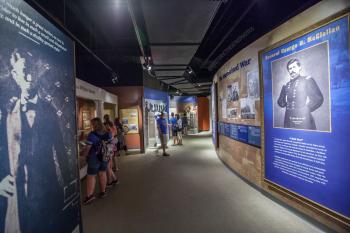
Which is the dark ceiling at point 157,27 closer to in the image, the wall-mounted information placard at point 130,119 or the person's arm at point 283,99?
the person's arm at point 283,99

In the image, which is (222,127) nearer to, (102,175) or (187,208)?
(187,208)

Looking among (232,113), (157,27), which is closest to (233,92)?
(232,113)

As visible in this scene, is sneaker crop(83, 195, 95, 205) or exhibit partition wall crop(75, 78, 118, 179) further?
exhibit partition wall crop(75, 78, 118, 179)

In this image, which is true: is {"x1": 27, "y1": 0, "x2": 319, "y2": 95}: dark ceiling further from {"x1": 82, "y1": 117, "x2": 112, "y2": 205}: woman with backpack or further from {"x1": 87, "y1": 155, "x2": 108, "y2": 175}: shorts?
{"x1": 87, "y1": 155, "x2": 108, "y2": 175}: shorts

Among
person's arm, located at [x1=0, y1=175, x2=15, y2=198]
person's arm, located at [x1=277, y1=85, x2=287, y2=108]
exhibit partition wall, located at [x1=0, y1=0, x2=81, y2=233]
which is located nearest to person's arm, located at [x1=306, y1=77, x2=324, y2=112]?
person's arm, located at [x1=277, y1=85, x2=287, y2=108]

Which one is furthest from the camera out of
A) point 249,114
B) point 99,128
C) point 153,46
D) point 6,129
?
point 153,46

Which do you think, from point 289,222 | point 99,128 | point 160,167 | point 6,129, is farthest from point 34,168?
point 160,167

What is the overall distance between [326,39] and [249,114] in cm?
230

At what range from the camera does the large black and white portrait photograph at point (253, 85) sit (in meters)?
4.42

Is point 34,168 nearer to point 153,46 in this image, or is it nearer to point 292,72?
point 292,72

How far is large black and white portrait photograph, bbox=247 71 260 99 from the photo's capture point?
4422mm

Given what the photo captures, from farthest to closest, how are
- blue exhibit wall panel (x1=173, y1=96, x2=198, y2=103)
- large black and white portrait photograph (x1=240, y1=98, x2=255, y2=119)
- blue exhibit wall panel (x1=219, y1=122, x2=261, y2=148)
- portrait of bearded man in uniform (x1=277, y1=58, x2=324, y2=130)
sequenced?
blue exhibit wall panel (x1=173, y1=96, x2=198, y2=103) < large black and white portrait photograph (x1=240, y1=98, x2=255, y2=119) < blue exhibit wall panel (x1=219, y1=122, x2=261, y2=148) < portrait of bearded man in uniform (x1=277, y1=58, x2=324, y2=130)

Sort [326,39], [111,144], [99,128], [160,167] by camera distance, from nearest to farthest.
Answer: [326,39] < [99,128] < [111,144] < [160,167]

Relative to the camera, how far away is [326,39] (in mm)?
2732
